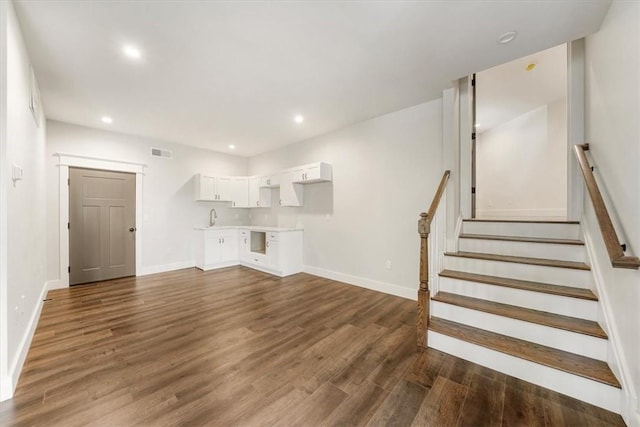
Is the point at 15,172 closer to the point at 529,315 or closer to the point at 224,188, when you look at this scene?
the point at 224,188

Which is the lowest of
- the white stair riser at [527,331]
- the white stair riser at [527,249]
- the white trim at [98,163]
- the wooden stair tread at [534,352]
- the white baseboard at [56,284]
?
the white baseboard at [56,284]

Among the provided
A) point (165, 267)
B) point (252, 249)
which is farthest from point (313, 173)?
point (165, 267)

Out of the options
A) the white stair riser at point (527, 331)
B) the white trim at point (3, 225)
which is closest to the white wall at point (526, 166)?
the white stair riser at point (527, 331)

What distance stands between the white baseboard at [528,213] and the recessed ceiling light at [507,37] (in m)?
3.69

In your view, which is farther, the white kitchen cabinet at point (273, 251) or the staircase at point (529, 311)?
the white kitchen cabinet at point (273, 251)

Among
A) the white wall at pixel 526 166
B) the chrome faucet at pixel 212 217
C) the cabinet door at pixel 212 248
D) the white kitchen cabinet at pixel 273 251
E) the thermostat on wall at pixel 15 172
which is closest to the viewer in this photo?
the thermostat on wall at pixel 15 172

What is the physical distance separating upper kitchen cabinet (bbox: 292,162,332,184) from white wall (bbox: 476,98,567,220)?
12.4 ft

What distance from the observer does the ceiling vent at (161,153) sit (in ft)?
17.3

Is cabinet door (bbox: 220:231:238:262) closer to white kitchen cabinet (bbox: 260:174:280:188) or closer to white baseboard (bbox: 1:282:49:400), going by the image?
white kitchen cabinet (bbox: 260:174:280:188)

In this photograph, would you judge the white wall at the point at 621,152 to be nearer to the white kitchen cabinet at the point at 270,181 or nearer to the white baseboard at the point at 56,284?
the white kitchen cabinet at the point at 270,181

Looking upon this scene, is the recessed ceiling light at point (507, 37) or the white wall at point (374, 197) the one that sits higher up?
the recessed ceiling light at point (507, 37)

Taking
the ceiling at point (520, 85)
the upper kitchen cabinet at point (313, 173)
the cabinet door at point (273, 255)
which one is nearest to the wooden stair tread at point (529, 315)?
the upper kitchen cabinet at point (313, 173)

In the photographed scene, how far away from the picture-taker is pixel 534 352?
189 cm

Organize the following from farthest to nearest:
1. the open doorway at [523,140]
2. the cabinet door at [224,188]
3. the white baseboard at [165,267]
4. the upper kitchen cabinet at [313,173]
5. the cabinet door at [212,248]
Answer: the cabinet door at [224,188]
the cabinet door at [212,248]
the white baseboard at [165,267]
the upper kitchen cabinet at [313,173]
the open doorway at [523,140]
